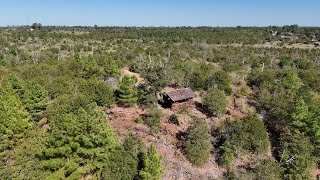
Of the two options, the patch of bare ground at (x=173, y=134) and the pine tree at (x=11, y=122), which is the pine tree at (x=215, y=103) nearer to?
the patch of bare ground at (x=173, y=134)

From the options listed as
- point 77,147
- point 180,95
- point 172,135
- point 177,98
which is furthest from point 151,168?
point 180,95

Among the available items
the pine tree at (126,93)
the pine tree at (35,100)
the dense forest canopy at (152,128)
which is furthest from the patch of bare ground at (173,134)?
the pine tree at (35,100)

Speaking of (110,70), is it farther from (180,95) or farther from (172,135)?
(172,135)

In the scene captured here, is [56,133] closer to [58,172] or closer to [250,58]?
[58,172]

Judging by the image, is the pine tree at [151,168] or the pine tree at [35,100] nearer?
the pine tree at [151,168]

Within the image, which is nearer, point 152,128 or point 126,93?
point 152,128

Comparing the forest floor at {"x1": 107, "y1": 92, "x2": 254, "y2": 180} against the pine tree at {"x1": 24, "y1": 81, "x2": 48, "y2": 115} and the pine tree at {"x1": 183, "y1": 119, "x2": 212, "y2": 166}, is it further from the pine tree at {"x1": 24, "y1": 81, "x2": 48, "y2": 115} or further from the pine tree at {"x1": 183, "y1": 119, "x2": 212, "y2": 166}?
the pine tree at {"x1": 24, "y1": 81, "x2": 48, "y2": 115}
